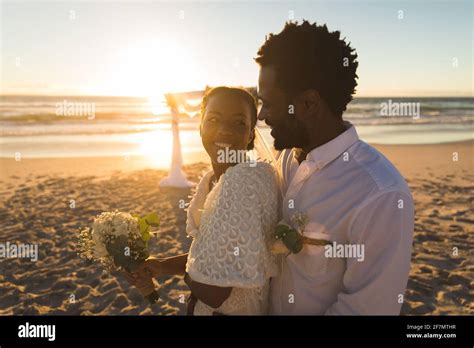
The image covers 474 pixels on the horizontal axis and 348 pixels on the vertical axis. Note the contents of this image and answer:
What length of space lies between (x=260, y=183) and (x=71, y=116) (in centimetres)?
2612

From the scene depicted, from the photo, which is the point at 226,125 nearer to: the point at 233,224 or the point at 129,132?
the point at 233,224

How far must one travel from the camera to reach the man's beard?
9.01ft

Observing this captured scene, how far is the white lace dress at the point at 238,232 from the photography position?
7.71ft

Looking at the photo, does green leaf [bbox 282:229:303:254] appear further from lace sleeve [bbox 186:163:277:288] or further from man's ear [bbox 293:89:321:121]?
man's ear [bbox 293:89:321:121]

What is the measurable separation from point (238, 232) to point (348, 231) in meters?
0.58

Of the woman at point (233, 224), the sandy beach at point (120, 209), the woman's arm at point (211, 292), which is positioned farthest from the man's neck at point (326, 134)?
the sandy beach at point (120, 209)

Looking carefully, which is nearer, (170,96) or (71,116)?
(170,96)

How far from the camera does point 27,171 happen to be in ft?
45.6

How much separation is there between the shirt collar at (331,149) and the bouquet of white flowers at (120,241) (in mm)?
1302

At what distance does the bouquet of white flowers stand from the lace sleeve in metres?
0.71

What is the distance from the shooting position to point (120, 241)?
3031mm

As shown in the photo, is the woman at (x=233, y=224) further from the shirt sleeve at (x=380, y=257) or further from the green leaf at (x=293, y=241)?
the shirt sleeve at (x=380, y=257)

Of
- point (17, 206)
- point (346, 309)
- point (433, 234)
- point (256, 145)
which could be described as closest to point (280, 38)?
point (256, 145)
